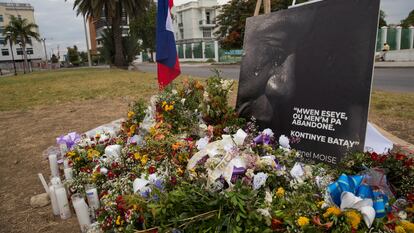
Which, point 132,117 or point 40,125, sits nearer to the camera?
point 132,117

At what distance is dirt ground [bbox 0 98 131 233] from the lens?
2.99m

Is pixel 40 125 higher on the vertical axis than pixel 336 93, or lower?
lower

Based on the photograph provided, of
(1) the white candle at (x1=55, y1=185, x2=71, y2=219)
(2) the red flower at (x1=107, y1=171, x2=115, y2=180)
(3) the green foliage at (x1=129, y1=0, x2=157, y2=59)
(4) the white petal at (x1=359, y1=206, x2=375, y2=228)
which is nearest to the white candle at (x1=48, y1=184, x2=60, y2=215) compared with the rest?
(1) the white candle at (x1=55, y1=185, x2=71, y2=219)

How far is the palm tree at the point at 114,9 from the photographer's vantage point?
2642 centimetres

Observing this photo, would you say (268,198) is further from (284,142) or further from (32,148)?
(32,148)

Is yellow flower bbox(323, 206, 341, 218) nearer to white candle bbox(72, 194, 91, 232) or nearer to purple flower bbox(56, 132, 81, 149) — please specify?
white candle bbox(72, 194, 91, 232)

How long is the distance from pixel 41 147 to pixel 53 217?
2439mm

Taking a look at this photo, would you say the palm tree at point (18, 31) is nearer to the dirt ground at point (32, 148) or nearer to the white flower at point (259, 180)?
the dirt ground at point (32, 148)

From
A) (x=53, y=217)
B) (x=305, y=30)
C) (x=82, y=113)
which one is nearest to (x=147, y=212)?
(x=53, y=217)

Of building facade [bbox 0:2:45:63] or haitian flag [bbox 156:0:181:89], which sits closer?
haitian flag [bbox 156:0:181:89]

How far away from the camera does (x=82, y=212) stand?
2.70 meters

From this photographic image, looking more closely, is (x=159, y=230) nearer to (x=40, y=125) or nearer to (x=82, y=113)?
(x=40, y=125)

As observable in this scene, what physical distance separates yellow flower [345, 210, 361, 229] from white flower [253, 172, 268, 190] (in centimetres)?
60

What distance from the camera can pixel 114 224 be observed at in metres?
2.35
